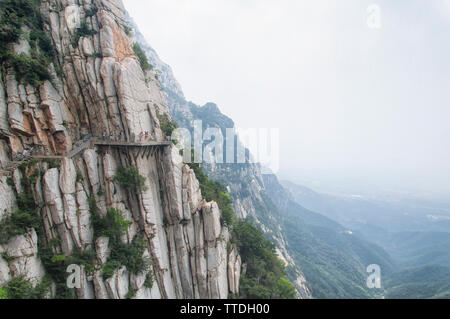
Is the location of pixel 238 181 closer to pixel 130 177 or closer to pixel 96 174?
pixel 130 177

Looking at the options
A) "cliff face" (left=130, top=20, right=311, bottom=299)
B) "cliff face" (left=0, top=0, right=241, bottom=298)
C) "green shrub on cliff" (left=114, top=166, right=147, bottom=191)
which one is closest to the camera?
"cliff face" (left=0, top=0, right=241, bottom=298)

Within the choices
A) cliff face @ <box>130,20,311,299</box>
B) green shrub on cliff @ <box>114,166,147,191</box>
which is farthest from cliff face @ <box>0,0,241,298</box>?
cliff face @ <box>130,20,311,299</box>

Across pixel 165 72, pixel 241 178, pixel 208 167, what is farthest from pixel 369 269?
pixel 165 72

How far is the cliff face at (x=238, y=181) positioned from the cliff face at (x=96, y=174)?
217 feet

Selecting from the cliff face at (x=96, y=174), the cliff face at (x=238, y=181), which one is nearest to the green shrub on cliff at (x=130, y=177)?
the cliff face at (x=96, y=174)

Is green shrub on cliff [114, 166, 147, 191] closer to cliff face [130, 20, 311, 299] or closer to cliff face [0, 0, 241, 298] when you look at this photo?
cliff face [0, 0, 241, 298]

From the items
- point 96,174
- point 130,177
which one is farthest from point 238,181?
point 96,174

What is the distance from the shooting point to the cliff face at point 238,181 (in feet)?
312

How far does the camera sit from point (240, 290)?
26.6m

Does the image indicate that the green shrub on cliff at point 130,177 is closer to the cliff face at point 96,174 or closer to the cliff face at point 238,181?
the cliff face at point 96,174

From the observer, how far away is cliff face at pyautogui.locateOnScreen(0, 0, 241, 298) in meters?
18.1

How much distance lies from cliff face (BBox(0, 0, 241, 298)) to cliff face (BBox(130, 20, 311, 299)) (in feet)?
217

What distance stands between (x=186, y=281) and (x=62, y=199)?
15318mm

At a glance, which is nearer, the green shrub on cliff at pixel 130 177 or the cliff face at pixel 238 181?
the green shrub on cliff at pixel 130 177
